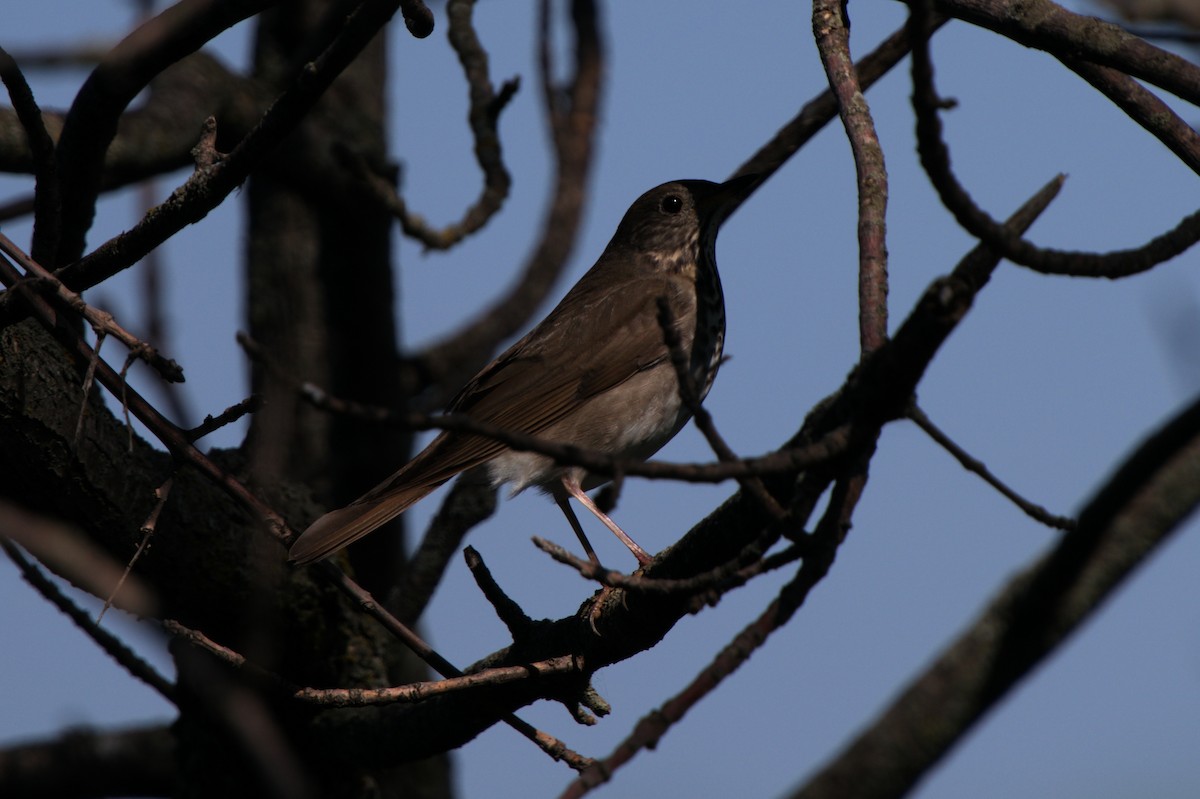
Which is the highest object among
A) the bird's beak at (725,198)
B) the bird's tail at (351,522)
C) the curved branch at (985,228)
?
the bird's beak at (725,198)

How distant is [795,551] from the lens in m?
2.52

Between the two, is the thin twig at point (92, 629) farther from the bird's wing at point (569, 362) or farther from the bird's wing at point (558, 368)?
the bird's wing at point (569, 362)

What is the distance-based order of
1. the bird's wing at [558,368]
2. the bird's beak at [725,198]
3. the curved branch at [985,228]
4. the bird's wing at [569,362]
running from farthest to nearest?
the bird's beak at [725,198], the bird's wing at [569,362], the bird's wing at [558,368], the curved branch at [985,228]

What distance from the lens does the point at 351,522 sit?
173 inches

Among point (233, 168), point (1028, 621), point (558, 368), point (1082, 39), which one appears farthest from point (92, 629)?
point (1082, 39)

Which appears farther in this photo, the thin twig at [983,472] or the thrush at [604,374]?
the thrush at [604,374]

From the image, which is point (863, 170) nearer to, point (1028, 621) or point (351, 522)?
point (1028, 621)

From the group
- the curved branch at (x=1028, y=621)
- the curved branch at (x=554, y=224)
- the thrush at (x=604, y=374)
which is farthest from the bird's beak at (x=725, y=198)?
the curved branch at (x=1028, y=621)

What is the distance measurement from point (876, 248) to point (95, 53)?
338 cm

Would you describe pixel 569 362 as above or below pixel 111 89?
above

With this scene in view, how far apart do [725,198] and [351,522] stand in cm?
264

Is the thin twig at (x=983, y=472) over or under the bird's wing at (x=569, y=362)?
under

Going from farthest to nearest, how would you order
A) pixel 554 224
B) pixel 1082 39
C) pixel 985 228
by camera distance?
pixel 554 224 → pixel 1082 39 → pixel 985 228

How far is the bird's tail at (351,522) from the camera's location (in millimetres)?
4109
